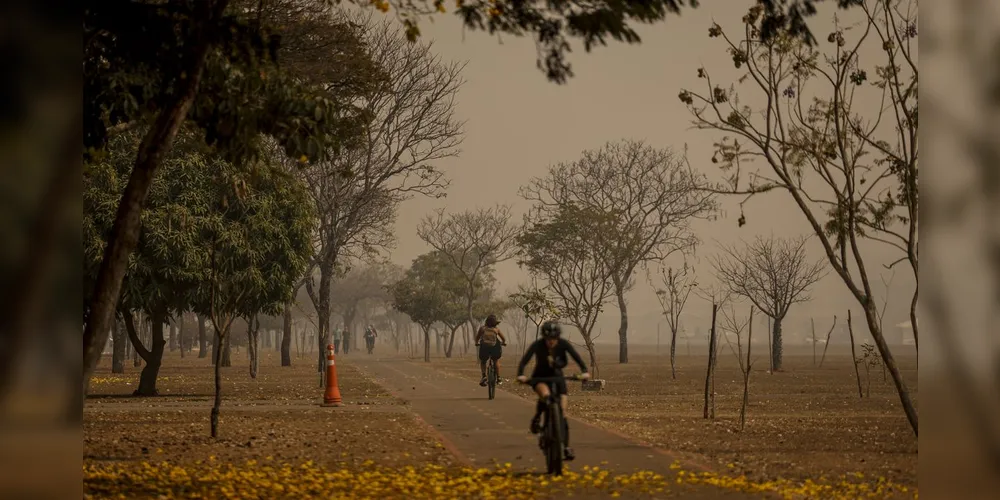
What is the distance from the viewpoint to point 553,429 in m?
12.4

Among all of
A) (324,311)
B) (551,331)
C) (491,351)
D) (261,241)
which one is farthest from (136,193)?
(324,311)

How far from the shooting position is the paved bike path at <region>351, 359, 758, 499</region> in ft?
44.2

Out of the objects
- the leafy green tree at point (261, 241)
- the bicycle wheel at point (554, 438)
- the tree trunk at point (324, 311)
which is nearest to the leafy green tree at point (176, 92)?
the bicycle wheel at point (554, 438)

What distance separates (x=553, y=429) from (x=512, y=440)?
4061 millimetres

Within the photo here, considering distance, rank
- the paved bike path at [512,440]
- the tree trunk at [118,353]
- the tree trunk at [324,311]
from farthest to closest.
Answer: the tree trunk at [118,353], the tree trunk at [324,311], the paved bike path at [512,440]

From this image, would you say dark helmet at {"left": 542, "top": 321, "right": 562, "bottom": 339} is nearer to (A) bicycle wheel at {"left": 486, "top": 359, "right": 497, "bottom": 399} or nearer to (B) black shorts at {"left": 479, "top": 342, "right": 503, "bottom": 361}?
(B) black shorts at {"left": 479, "top": 342, "right": 503, "bottom": 361}

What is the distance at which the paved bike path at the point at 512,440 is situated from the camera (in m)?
13.5

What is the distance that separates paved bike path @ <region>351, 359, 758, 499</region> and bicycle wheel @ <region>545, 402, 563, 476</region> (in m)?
0.70

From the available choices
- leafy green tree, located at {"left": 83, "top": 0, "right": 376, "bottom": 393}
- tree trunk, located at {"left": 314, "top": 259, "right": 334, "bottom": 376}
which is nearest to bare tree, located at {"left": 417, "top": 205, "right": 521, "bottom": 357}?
tree trunk, located at {"left": 314, "top": 259, "right": 334, "bottom": 376}

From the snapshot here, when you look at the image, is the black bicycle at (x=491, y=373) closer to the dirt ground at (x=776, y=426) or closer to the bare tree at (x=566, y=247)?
the dirt ground at (x=776, y=426)

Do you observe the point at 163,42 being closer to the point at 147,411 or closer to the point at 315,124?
the point at 315,124

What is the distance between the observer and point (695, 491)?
11.5m
